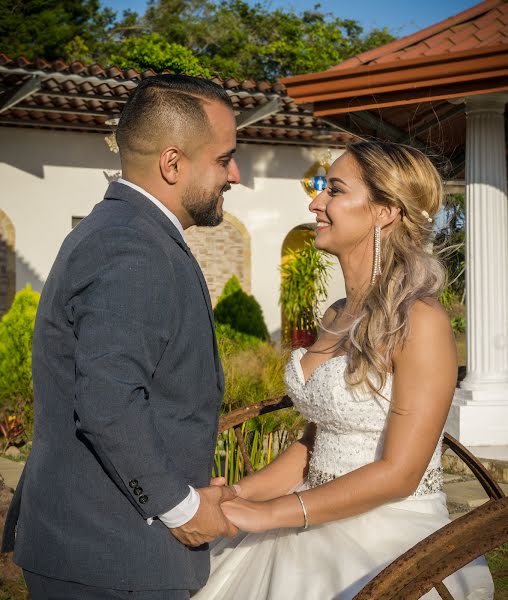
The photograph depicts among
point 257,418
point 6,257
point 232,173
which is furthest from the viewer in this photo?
point 6,257

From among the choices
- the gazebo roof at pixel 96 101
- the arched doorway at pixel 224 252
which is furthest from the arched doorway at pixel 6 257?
the arched doorway at pixel 224 252

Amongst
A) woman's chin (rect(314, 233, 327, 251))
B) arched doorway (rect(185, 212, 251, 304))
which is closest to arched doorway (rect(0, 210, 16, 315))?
arched doorway (rect(185, 212, 251, 304))

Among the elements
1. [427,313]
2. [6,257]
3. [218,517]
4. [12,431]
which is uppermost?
[427,313]

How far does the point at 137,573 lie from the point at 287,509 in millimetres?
577

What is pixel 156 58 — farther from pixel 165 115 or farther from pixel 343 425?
pixel 165 115

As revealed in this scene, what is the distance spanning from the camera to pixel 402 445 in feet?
7.88

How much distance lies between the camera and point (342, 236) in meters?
2.86

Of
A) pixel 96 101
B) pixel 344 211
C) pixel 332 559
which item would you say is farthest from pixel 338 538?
pixel 96 101

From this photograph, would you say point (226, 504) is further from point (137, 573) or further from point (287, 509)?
point (137, 573)

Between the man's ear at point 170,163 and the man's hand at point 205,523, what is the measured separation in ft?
2.66

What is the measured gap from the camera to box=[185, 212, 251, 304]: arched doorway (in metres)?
15.1

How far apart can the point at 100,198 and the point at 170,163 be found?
1227cm

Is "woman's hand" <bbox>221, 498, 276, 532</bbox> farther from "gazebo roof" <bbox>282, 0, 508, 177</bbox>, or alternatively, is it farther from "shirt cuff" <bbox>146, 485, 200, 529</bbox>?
"gazebo roof" <bbox>282, 0, 508, 177</bbox>

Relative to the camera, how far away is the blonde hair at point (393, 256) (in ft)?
8.49
